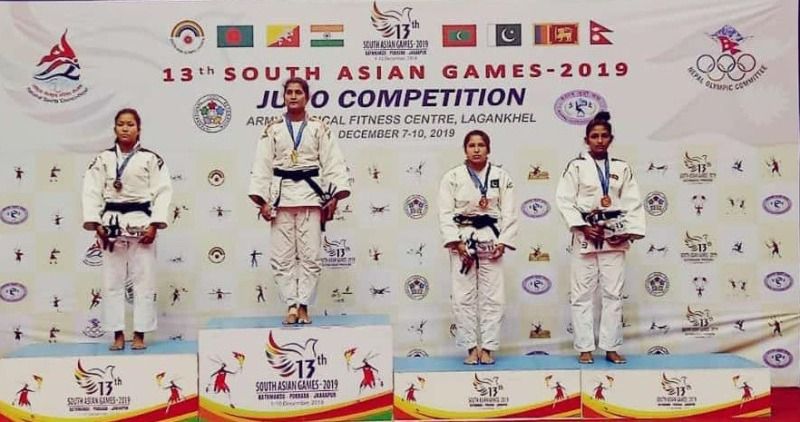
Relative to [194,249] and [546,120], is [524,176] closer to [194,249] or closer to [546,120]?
[546,120]

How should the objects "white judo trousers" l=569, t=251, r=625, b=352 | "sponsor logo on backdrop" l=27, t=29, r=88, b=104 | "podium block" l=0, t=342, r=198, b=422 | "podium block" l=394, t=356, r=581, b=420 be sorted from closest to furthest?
"podium block" l=0, t=342, r=198, b=422
"podium block" l=394, t=356, r=581, b=420
"white judo trousers" l=569, t=251, r=625, b=352
"sponsor logo on backdrop" l=27, t=29, r=88, b=104

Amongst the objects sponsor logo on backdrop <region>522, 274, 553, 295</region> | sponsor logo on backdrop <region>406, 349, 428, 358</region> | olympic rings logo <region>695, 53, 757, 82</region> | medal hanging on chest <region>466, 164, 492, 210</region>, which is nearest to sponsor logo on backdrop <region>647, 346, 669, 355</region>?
sponsor logo on backdrop <region>522, 274, 553, 295</region>

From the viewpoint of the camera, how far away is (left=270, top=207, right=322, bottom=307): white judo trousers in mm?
5383

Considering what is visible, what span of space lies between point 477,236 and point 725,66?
2085 millimetres

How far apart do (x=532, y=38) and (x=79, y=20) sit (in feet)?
9.49

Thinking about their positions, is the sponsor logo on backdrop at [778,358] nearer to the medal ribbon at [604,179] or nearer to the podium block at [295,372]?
the medal ribbon at [604,179]

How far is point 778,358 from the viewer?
618cm

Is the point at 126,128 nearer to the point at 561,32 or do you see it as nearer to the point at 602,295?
the point at 561,32

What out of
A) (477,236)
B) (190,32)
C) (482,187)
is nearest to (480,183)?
(482,187)

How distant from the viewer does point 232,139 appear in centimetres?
606

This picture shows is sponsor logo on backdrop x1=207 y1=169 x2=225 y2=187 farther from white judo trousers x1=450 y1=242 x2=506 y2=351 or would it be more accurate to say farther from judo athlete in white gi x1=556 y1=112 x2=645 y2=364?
judo athlete in white gi x1=556 y1=112 x2=645 y2=364

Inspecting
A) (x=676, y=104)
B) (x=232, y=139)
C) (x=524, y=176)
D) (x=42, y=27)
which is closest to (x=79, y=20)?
(x=42, y=27)

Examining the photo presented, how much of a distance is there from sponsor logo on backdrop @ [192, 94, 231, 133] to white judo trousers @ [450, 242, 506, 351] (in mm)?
1738

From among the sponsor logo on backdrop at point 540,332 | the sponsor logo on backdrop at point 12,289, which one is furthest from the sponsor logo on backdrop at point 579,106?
the sponsor logo on backdrop at point 12,289
